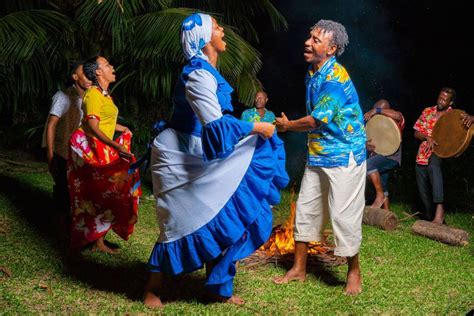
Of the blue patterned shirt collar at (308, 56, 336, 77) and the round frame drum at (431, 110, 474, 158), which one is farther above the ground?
the blue patterned shirt collar at (308, 56, 336, 77)

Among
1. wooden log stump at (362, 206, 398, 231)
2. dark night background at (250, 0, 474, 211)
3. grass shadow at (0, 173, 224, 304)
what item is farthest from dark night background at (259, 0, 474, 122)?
grass shadow at (0, 173, 224, 304)

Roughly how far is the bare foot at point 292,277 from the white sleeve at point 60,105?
2.62m

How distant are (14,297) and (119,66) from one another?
6.10 meters

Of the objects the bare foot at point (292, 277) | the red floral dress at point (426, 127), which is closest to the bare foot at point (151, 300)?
the bare foot at point (292, 277)

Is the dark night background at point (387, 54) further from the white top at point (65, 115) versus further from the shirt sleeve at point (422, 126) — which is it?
the white top at point (65, 115)

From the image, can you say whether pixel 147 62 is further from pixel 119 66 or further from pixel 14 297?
pixel 14 297

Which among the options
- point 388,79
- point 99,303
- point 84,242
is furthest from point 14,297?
point 388,79

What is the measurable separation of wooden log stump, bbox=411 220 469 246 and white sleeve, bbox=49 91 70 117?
408 cm

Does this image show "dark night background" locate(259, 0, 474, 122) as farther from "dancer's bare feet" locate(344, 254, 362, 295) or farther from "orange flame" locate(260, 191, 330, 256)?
"dancer's bare feet" locate(344, 254, 362, 295)

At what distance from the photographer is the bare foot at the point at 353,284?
4.92 meters

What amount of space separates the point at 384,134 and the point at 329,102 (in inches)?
143

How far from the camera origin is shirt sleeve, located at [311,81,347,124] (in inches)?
182

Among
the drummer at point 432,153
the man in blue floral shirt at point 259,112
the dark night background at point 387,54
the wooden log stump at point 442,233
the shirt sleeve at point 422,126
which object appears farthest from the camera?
the dark night background at point 387,54

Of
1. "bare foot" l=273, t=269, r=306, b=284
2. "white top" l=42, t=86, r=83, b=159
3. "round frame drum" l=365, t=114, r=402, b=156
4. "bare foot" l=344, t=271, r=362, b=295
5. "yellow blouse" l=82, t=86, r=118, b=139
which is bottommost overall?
"bare foot" l=273, t=269, r=306, b=284
